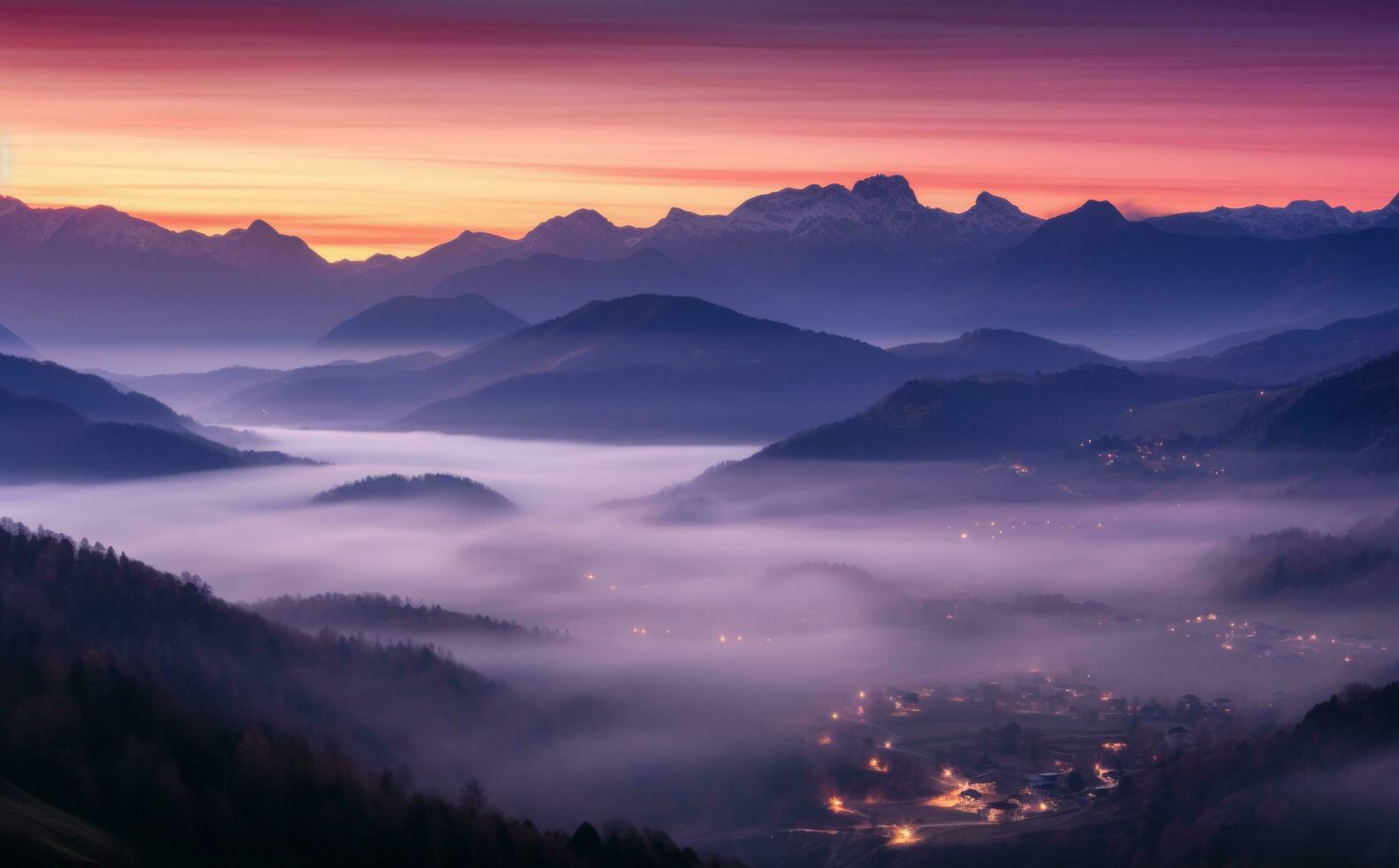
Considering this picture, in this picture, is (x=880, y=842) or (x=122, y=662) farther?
(x=880, y=842)

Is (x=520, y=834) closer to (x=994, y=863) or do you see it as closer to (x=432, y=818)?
(x=432, y=818)

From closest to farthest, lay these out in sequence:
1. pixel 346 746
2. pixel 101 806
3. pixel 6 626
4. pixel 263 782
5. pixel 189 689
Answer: pixel 101 806 < pixel 263 782 < pixel 6 626 < pixel 189 689 < pixel 346 746

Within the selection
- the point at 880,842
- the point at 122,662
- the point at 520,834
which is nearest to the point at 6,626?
the point at 122,662

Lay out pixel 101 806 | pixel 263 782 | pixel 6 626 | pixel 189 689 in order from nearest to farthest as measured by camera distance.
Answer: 1. pixel 101 806
2. pixel 263 782
3. pixel 6 626
4. pixel 189 689

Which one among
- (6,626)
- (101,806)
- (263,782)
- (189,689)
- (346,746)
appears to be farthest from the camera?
(346,746)

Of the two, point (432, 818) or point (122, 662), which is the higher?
point (122, 662)

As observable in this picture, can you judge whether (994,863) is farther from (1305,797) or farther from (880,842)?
(1305,797)

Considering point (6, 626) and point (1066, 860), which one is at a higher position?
point (6, 626)

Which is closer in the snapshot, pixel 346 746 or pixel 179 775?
pixel 179 775

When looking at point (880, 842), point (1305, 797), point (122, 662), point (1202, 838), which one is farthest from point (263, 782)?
point (1305, 797)
